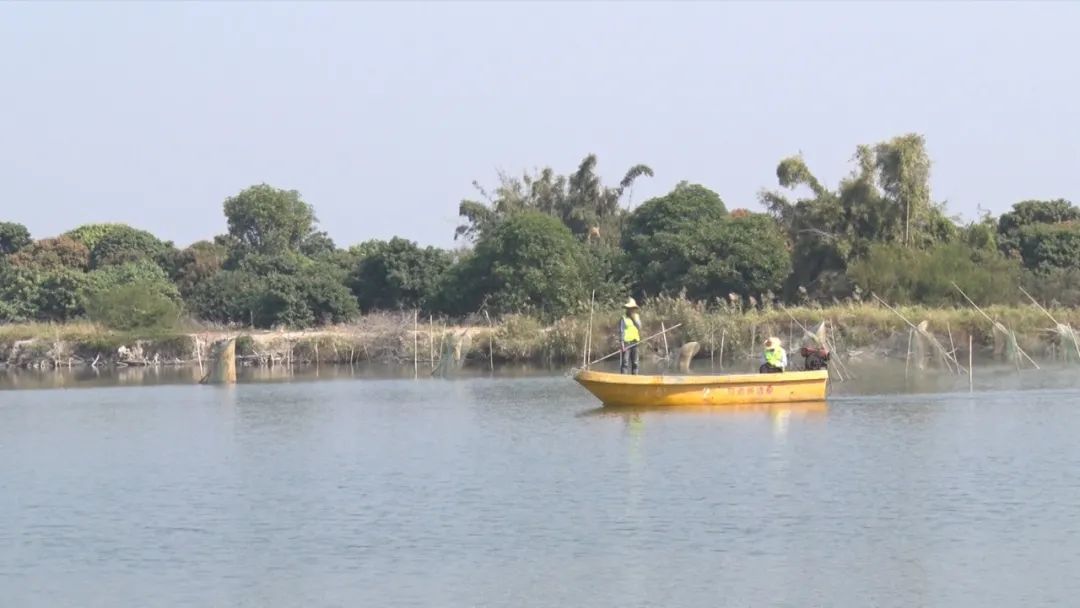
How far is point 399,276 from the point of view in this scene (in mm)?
58781

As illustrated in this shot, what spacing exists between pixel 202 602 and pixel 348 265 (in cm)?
5707

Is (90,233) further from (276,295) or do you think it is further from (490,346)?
(490,346)

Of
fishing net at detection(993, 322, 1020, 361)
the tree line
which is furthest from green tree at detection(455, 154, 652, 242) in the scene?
fishing net at detection(993, 322, 1020, 361)

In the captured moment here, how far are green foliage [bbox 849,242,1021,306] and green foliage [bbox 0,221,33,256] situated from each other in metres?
48.3

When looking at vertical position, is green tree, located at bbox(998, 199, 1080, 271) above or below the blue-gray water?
above

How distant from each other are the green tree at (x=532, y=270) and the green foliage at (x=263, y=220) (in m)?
26.3

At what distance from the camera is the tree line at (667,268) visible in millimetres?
50219

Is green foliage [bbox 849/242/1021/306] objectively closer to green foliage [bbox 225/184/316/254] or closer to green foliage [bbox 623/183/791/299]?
green foliage [bbox 623/183/791/299]

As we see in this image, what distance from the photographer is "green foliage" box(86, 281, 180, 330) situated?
2197 inches

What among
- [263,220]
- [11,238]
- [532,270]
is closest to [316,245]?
[263,220]

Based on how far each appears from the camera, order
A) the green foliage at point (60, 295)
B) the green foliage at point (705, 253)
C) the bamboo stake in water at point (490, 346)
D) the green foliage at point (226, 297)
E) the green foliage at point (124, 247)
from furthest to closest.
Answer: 1. the green foliage at point (124, 247)
2. the green foliage at point (60, 295)
3. the green foliage at point (226, 297)
4. the green foliage at point (705, 253)
5. the bamboo stake in water at point (490, 346)

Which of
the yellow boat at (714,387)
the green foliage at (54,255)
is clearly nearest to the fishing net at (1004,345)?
the yellow boat at (714,387)

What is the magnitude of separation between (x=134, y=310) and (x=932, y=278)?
92.4ft

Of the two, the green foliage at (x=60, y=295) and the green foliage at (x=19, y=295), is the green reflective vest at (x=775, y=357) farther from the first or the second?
the green foliage at (x=19, y=295)
